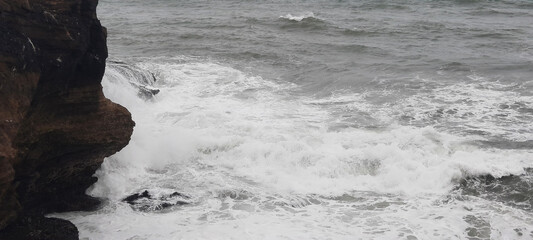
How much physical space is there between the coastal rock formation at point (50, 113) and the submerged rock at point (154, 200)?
22.7 inches

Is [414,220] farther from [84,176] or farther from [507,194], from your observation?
[84,176]

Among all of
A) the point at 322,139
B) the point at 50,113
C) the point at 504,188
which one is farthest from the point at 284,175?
the point at 50,113

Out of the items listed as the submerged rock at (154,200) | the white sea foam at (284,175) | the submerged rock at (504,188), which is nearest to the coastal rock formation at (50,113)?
the submerged rock at (154,200)

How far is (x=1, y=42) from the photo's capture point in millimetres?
5848

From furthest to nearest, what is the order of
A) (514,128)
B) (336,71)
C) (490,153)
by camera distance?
(336,71), (514,128), (490,153)

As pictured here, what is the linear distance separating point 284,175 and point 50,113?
13.3ft

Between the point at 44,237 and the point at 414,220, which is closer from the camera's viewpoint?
the point at 44,237

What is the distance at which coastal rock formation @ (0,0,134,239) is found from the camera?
234 inches

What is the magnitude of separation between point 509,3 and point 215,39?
58.8ft

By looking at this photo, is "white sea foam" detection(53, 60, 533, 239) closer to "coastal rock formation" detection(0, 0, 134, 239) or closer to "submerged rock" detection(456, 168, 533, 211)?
"submerged rock" detection(456, 168, 533, 211)

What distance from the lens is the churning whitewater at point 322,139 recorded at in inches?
304

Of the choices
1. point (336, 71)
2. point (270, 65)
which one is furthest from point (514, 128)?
point (270, 65)

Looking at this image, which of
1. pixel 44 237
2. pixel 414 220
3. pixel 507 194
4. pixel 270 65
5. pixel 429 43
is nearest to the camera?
pixel 44 237

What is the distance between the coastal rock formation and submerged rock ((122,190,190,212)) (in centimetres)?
58
